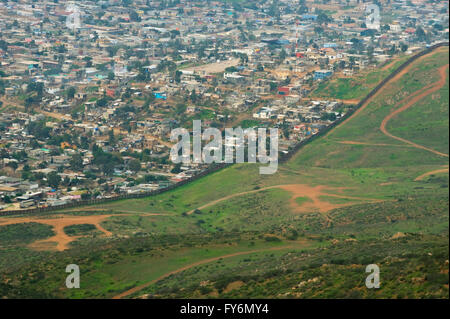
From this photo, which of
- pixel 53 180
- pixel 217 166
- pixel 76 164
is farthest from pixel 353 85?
pixel 53 180

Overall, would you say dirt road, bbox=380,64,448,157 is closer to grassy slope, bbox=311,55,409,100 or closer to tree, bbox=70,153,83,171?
grassy slope, bbox=311,55,409,100

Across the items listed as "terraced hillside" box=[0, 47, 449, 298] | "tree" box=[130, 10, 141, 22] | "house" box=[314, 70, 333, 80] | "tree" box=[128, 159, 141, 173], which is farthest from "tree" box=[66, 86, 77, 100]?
"tree" box=[130, 10, 141, 22]

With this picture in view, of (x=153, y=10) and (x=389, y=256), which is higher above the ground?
(x=153, y=10)

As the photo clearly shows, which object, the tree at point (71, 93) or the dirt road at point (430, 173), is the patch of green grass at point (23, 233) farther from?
the tree at point (71, 93)

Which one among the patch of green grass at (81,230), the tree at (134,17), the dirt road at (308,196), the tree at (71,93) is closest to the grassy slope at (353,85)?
the dirt road at (308,196)

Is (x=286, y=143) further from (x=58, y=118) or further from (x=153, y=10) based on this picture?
(x=153, y=10)

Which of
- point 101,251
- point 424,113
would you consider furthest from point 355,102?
point 101,251

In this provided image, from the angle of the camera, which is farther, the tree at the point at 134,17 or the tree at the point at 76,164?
the tree at the point at 134,17

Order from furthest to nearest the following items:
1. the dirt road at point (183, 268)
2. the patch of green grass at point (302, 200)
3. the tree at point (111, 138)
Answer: the tree at point (111, 138)
the patch of green grass at point (302, 200)
the dirt road at point (183, 268)
